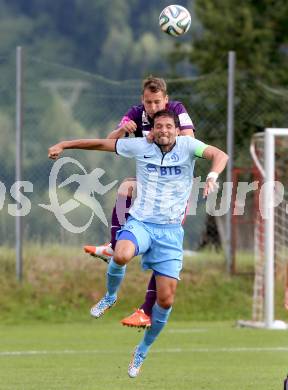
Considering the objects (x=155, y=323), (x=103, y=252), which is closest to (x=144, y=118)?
Result: (x=103, y=252)

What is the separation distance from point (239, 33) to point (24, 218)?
18.0 m

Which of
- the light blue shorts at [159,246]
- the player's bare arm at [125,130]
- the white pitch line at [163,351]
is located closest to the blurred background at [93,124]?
the white pitch line at [163,351]

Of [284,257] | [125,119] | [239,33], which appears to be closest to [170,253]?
[125,119]

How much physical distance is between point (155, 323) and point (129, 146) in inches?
65.2

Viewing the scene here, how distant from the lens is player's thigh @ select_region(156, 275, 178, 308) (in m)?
12.4

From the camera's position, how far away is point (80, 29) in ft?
250

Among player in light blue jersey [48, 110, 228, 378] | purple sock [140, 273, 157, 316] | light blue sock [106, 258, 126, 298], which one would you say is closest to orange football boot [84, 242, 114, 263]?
light blue sock [106, 258, 126, 298]

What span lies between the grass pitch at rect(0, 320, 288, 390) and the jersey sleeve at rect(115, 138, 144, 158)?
2153mm

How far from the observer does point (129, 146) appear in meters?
12.6

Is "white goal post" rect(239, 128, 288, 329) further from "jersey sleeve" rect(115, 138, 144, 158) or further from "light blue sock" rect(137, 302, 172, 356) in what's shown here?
"jersey sleeve" rect(115, 138, 144, 158)

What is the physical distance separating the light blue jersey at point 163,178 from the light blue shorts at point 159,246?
0.22 feet

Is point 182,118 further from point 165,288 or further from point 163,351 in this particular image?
point 163,351

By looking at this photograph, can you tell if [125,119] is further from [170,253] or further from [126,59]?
[126,59]

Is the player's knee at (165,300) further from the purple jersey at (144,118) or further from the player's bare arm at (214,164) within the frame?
the purple jersey at (144,118)
